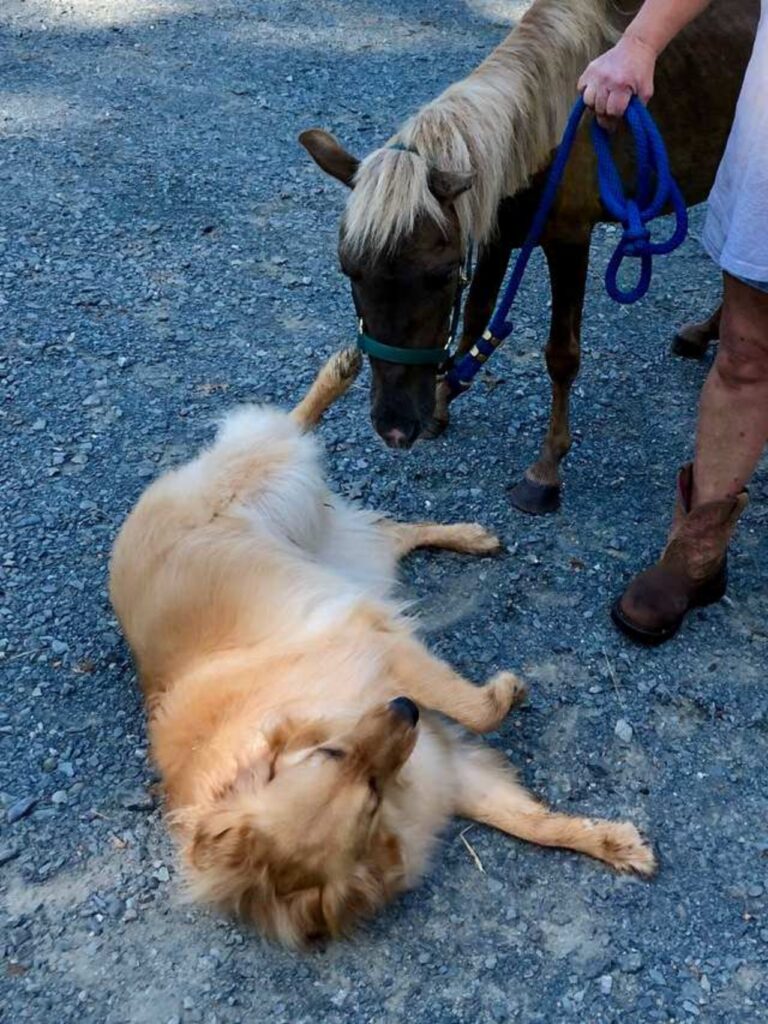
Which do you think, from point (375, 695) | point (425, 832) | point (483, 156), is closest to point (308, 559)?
point (375, 695)

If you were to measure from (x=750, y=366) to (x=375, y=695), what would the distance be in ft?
4.45

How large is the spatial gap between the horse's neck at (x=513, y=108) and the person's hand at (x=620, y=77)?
0.32 metres

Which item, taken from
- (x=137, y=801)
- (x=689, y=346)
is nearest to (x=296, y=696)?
(x=137, y=801)

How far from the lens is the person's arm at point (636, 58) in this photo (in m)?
2.77

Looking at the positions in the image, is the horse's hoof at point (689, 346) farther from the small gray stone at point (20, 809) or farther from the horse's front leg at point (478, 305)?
the small gray stone at point (20, 809)

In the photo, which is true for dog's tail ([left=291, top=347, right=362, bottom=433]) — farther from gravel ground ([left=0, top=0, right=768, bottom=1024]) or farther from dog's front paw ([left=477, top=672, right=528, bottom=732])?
dog's front paw ([left=477, top=672, right=528, bottom=732])

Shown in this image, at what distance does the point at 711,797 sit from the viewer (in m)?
2.87

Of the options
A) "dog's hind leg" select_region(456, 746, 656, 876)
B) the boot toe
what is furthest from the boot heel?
"dog's hind leg" select_region(456, 746, 656, 876)

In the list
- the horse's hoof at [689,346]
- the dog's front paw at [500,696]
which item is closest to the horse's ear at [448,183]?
the dog's front paw at [500,696]

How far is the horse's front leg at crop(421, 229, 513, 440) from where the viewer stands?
380 cm

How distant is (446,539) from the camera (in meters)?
3.63

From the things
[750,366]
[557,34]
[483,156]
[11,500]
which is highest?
[557,34]

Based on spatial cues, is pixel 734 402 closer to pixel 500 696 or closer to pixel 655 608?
pixel 655 608

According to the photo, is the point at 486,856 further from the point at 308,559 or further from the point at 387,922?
the point at 308,559
